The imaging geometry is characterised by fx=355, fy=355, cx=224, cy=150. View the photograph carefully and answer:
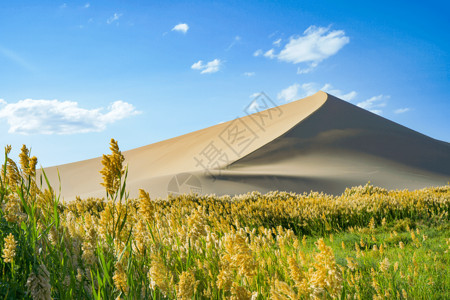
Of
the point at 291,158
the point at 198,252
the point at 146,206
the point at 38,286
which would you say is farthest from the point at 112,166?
the point at 291,158

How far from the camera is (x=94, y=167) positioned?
44719 mm

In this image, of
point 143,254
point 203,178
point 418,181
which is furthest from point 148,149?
point 143,254

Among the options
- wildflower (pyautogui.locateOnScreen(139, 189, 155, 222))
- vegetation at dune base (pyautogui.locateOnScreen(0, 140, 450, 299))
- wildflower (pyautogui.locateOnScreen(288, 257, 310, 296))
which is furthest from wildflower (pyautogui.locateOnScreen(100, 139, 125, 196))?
wildflower (pyautogui.locateOnScreen(288, 257, 310, 296))

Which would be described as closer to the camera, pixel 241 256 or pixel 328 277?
pixel 328 277

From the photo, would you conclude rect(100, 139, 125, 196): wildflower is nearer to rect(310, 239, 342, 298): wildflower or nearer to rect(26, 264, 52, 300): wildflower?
rect(26, 264, 52, 300): wildflower

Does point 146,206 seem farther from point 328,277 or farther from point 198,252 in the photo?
point 328,277

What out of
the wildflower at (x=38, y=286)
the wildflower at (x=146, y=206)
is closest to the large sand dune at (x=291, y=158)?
the wildflower at (x=146, y=206)

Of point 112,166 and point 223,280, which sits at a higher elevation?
point 112,166

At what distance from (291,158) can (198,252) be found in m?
25.6

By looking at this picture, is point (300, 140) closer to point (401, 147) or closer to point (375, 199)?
point (401, 147)

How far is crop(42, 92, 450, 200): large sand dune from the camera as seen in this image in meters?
20.4

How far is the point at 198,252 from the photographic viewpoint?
11.5ft

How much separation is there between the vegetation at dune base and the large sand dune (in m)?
10.6

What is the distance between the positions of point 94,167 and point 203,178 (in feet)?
95.2
